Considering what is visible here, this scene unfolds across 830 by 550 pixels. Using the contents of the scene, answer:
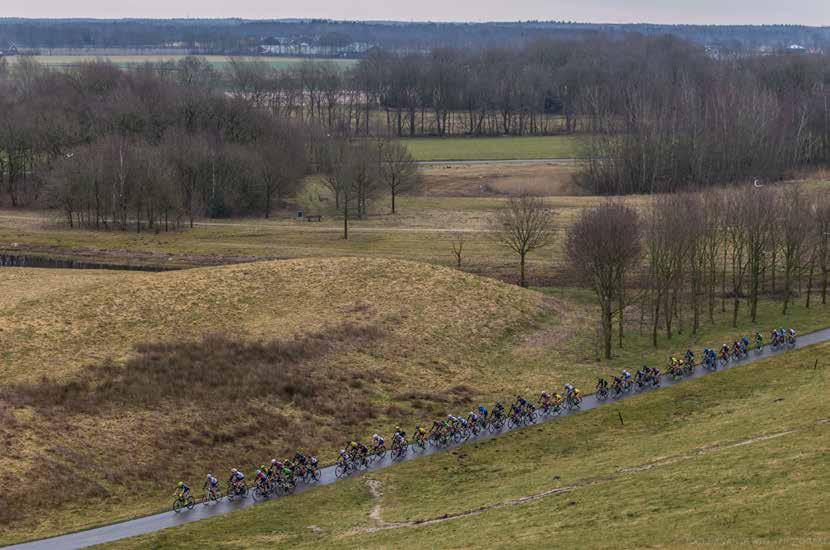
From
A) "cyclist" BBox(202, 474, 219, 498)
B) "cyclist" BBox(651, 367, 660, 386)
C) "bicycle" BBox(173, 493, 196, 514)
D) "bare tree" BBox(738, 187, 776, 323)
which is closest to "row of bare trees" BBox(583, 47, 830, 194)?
"bare tree" BBox(738, 187, 776, 323)

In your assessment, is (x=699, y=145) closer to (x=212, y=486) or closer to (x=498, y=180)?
(x=498, y=180)

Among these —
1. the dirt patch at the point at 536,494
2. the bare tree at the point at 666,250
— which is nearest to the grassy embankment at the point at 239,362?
the bare tree at the point at 666,250

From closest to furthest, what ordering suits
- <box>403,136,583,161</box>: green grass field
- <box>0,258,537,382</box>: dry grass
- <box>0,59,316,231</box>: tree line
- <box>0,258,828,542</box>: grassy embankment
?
<box>0,258,828,542</box>: grassy embankment, <box>0,258,537,382</box>: dry grass, <box>0,59,316,231</box>: tree line, <box>403,136,583,161</box>: green grass field

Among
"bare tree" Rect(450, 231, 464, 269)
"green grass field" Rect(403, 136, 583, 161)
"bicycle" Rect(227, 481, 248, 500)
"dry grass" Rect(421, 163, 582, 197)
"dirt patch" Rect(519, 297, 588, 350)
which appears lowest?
"dirt patch" Rect(519, 297, 588, 350)

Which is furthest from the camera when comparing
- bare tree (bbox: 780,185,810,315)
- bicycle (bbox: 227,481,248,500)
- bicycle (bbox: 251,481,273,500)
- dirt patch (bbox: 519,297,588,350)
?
bare tree (bbox: 780,185,810,315)

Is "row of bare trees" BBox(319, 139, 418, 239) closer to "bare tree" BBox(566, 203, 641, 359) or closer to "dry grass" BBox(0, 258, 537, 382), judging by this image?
"dry grass" BBox(0, 258, 537, 382)

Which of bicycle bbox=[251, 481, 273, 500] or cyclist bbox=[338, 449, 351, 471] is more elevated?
cyclist bbox=[338, 449, 351, 471]

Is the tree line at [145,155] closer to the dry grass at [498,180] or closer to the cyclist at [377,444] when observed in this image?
the dry grass at [498,180]
